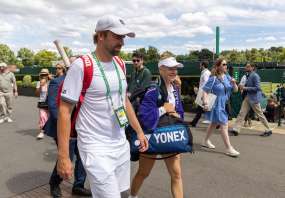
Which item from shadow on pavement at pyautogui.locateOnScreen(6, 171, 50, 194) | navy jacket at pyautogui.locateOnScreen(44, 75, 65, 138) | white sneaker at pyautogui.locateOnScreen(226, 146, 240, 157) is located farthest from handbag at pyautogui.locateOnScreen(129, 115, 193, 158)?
white sneaker at pyautogui.locateOnScreen(226, 146, 240, 157)

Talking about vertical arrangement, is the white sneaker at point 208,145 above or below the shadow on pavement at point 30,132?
above

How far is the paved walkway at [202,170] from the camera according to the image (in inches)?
187

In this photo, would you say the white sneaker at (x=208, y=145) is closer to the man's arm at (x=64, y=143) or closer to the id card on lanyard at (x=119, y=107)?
the id card on lanyard at (x=119, y=107)

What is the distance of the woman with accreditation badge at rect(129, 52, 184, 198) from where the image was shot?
3492 millimetres

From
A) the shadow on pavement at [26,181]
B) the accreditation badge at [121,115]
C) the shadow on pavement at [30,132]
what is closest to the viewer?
the accreditation badge at [121,115]

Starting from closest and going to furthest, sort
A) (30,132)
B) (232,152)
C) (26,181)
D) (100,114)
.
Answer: (100,114) → (26,181) → (232,152) → (30,132)

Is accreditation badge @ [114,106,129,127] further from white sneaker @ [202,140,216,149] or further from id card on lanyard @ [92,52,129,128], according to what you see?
white sneaker @ [202,140,216,149]

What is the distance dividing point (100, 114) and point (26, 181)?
3214 millimetres

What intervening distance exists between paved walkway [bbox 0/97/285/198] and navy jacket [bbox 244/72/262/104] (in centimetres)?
86

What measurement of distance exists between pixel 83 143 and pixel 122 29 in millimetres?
860

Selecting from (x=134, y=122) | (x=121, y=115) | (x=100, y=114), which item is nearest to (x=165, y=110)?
(x=134, y=122)

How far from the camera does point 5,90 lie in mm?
10977

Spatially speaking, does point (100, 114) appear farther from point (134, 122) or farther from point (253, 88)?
point (253, 88)

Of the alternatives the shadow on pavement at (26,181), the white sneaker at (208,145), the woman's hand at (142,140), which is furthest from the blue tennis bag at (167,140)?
the white sneaker at (208,145)
